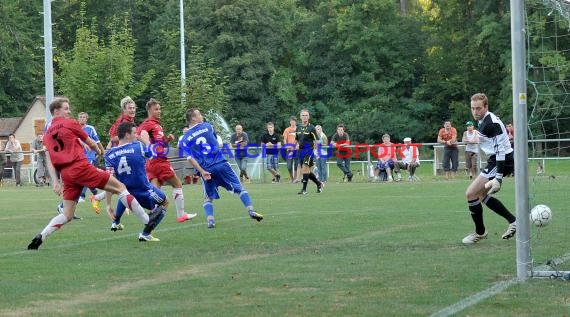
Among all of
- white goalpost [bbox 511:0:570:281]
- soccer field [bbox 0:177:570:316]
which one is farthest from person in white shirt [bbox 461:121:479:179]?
white goalpost [bbox 511:0:570:281]

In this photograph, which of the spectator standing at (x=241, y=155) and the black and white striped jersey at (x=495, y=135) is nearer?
the black and white striped jersey at (x=495, y=135)

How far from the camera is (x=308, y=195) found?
23078 mm

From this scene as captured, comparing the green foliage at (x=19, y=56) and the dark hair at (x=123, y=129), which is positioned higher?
the green foliage at (x=19, y=56)

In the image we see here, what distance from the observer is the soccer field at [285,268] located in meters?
7.43

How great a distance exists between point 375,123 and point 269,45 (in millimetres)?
9606

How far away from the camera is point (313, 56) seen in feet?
224

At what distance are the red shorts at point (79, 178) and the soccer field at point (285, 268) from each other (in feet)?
2.36

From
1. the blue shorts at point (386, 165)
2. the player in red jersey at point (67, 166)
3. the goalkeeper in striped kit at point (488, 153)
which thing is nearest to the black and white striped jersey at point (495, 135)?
the goalkeeper in striped kit at point (488, 153)

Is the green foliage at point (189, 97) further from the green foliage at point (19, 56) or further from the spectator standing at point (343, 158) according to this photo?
the green foliage at point (19, 56)

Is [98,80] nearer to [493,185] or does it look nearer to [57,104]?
[57,104]

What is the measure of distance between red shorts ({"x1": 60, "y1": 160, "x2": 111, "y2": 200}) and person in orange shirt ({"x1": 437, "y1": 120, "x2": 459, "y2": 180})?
19583mm

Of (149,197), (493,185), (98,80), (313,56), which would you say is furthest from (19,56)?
(493,185)

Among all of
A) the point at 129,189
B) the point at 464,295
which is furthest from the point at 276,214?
the point at 464,295

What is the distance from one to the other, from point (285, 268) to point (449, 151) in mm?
21549
